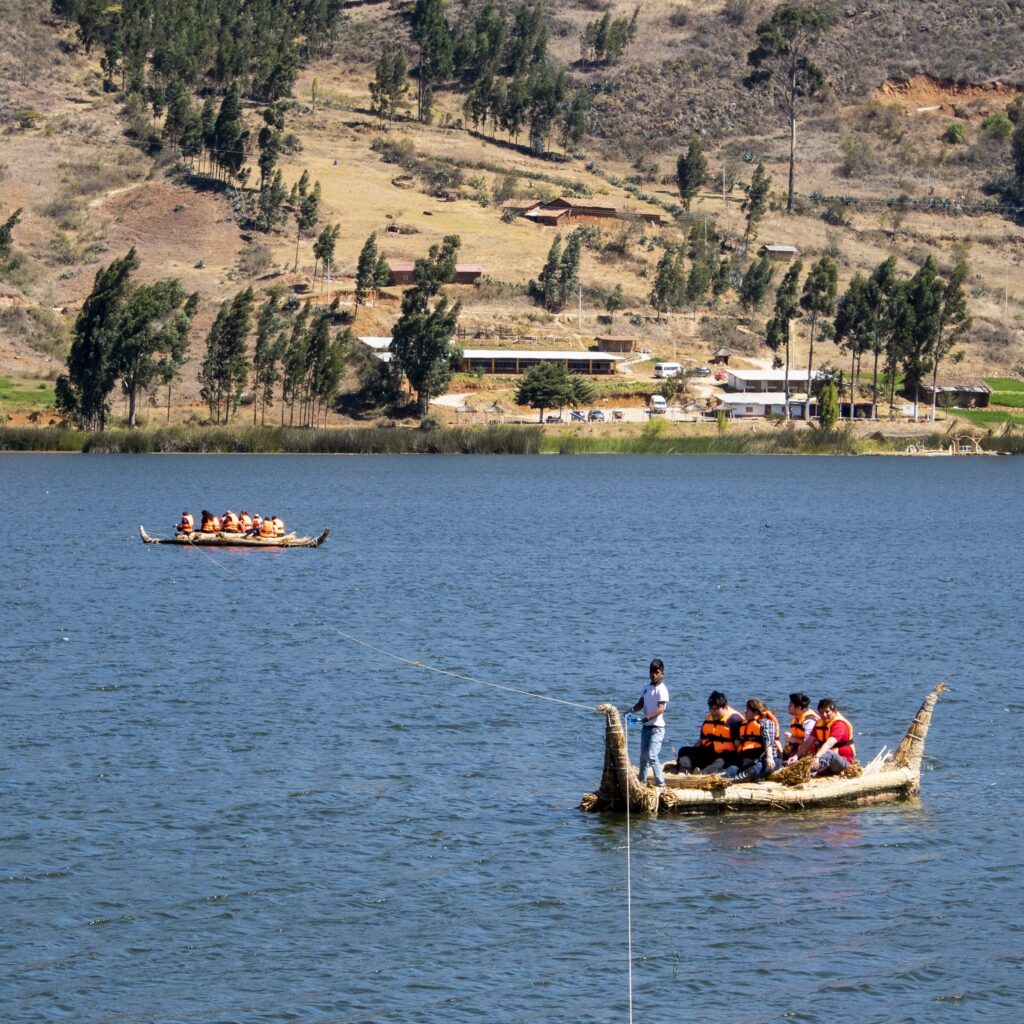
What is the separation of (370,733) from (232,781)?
583 cm

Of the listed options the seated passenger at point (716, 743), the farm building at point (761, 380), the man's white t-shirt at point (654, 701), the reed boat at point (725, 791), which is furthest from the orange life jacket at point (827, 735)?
the farm building at point (761, 380)

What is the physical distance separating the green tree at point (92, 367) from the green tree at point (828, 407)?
62957 mm

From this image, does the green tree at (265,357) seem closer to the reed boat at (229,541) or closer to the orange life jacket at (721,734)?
the reed boat at (229,541)

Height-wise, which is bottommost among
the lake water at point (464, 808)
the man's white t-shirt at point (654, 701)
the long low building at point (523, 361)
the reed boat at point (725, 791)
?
the lake water at point (464, 808)

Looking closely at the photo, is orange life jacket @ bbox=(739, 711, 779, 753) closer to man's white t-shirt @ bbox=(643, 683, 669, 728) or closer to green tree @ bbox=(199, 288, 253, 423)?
man's white t-shirt @ bbox=(643, 683, 669, 728)

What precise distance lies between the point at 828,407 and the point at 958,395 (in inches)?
896

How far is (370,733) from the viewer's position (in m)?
43.1

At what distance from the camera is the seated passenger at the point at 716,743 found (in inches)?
1385

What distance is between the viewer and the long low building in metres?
179

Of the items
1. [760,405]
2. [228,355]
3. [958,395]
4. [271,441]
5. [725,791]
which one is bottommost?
[725,791]

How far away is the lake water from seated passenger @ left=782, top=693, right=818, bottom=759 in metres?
1.47

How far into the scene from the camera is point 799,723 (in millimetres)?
35719

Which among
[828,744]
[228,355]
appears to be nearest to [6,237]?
[228,355]

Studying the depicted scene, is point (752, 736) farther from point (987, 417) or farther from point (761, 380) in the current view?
point (987, 417)
